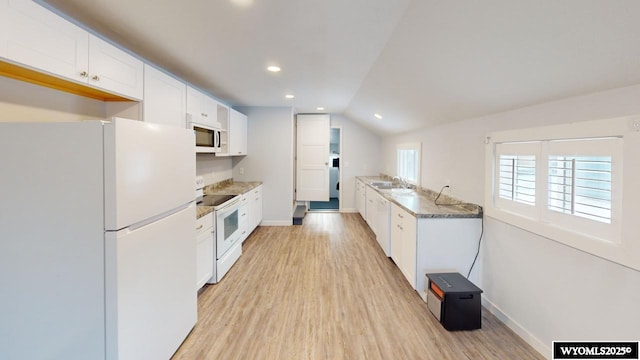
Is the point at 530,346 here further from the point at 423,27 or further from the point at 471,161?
the point at 423,27

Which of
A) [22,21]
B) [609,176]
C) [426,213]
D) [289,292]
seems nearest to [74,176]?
[22,21]

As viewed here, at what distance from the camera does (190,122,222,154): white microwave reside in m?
3.19

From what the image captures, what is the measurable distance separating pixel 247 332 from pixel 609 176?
2622 mm

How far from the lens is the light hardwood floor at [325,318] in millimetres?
2016

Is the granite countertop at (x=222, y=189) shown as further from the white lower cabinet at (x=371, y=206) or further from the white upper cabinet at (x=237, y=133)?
the white lower cabinet at (x=371, y=206)

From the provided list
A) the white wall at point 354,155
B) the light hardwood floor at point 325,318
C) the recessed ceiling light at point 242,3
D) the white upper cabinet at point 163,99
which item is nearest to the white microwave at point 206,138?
the white upper cabinet at point 163,99

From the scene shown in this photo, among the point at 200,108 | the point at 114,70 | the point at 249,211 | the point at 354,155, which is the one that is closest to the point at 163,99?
the point at 114,70

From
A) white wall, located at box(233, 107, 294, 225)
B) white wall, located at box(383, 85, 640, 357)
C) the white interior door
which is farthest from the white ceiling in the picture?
the white interior door

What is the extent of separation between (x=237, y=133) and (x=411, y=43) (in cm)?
343

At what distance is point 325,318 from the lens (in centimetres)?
244

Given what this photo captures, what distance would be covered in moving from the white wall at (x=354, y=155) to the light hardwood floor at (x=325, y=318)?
2985 millimetres

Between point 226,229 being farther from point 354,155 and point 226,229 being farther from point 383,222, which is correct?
point 354,155

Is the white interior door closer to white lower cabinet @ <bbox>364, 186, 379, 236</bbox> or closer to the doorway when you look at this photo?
the doorway

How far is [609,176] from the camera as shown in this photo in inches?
59.9
